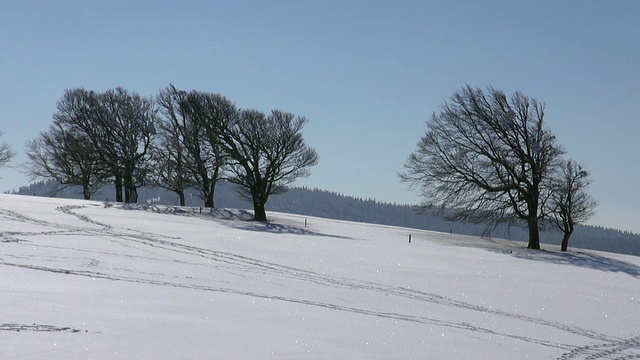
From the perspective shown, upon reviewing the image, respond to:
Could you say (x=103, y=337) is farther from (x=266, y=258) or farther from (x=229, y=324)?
(x=266, y=258)

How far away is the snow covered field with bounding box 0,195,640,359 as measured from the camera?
26.9 ft

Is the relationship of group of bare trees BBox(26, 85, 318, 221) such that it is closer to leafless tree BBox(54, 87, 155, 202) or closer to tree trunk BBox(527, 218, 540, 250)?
leafless tree BBox(54, 87, 155, 202)

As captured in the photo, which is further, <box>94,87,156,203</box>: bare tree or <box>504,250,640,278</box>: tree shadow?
<box>94,87,156,203</box>: bare tree

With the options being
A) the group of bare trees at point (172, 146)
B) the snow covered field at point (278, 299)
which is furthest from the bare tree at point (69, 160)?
the snow covered field at point (278, 299)

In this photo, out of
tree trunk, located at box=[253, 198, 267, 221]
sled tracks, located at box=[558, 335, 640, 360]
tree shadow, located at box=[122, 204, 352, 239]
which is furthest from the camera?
tree trunk, located at box=[253, 198, 267, 221]

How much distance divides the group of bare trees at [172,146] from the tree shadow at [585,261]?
587 inches

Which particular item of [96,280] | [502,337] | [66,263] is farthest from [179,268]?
[502,337]

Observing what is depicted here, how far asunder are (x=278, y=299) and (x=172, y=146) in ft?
111

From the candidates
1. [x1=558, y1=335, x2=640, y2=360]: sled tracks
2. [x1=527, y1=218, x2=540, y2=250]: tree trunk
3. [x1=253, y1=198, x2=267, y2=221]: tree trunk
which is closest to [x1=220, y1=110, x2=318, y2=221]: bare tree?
[x1=253, y1=198, x2=267, y2=221]: tree trunk

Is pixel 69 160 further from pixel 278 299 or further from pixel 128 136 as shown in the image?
pixel 278 299

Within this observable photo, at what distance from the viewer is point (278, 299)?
12250 mm

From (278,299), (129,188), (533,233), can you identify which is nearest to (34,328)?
(278,299)

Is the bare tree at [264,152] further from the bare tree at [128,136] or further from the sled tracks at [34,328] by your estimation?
Result: the sled tracks at [34,328]

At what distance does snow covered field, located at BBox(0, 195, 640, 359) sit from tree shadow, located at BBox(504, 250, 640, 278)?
0.86m
